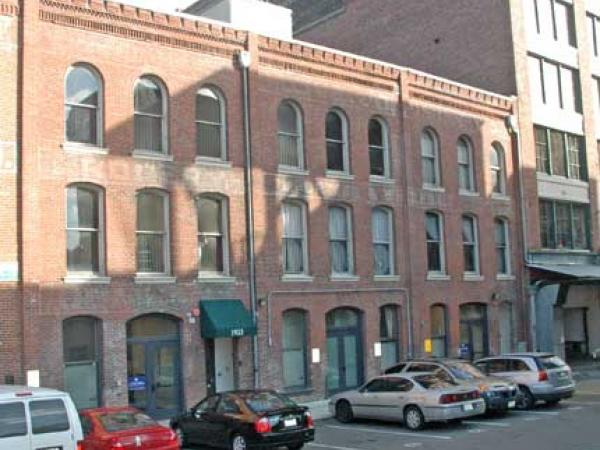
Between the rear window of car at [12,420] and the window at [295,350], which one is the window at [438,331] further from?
the rear window of car at [12,420]

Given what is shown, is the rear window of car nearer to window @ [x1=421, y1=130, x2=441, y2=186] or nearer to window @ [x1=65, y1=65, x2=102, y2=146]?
window @ [x1=65, y1=65, x2=102, y2=146]

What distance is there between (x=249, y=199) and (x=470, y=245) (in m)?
11.8

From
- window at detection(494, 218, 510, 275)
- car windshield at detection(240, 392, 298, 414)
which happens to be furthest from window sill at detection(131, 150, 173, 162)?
window at detection(494, 218, 510, 275)

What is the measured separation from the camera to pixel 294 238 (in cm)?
2709

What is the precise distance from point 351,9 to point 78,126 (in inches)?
1015

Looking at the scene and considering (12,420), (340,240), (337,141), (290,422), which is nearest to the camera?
(12,420)

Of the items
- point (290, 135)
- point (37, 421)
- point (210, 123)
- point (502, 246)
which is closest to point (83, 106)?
point (210, 123)

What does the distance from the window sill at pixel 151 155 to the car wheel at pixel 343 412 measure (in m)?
8.47

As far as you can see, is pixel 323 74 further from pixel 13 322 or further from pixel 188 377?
pixel 13 322

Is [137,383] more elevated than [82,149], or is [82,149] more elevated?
[82,149]

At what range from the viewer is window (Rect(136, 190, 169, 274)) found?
76.9 ft

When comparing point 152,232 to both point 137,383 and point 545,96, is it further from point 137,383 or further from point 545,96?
point 545,96

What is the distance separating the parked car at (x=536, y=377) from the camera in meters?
22.9

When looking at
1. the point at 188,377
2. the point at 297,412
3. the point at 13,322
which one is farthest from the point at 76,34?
the point at 297,412
